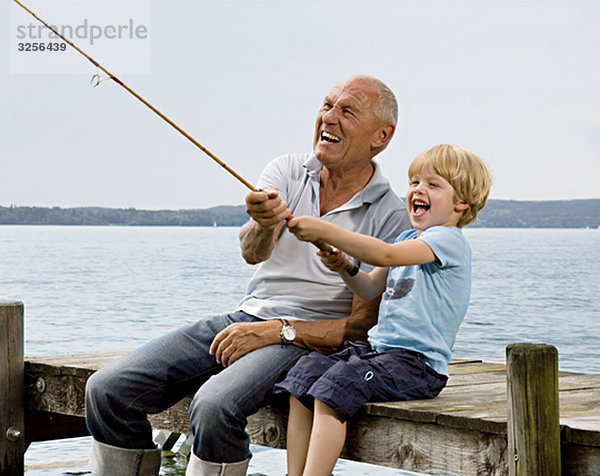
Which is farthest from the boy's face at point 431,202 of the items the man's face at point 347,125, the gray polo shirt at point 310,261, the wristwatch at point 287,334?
the wristwatch at point 287,334

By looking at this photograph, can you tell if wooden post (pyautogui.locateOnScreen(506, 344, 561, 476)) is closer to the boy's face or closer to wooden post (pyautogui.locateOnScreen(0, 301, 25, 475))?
the boy's face

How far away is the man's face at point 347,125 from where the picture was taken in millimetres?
3695

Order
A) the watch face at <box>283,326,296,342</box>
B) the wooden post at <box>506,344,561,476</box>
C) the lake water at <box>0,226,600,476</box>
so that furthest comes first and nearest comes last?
the lake water at <box>0,226,600,476</box> < the watch face at <box>283,326,296,342</box> < the wooden post at <box>506,344,561,476</box>

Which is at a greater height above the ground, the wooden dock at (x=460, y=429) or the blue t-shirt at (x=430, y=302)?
the blue t-shirt at (x=430, y=302)

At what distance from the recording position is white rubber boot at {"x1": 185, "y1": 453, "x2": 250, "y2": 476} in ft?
11.0

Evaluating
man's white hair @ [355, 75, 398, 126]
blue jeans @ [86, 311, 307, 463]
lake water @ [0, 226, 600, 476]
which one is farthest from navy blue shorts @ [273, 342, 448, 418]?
lake water @ [0, 226, 600, 476]

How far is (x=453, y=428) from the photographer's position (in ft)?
10.6

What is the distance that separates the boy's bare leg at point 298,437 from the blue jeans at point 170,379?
0.14m

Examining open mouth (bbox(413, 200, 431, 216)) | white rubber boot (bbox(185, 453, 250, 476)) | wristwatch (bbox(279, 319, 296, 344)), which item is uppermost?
open mouth (bbox(413, 200, 431, 216))

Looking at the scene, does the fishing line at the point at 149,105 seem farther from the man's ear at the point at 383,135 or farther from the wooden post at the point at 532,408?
the wooden post at the point at 532,408

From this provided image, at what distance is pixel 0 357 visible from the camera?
444cm

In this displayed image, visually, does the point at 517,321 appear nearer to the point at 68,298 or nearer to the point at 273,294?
the point at 68,298

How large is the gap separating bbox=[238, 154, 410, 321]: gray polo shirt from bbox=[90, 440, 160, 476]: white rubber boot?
0.65 metres

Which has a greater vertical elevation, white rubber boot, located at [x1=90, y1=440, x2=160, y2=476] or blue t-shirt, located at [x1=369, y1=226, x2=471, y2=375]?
blue t-shirt, located at [x1=369, y1=226, x2=471, y2=375]
